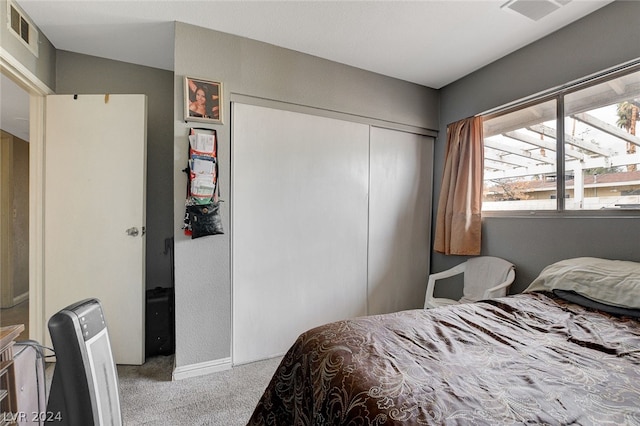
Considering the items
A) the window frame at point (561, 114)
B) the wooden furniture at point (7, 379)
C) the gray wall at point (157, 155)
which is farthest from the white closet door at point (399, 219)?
the wooden furniture at point (7, 379)

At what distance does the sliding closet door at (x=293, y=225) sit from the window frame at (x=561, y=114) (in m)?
1.29

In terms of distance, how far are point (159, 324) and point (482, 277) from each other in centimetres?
283

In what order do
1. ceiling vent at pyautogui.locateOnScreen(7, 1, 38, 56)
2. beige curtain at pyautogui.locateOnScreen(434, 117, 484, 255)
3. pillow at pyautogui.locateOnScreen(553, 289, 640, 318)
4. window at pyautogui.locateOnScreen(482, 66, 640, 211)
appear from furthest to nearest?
beige curtain at pyautogui.locateOnScreen(434, 117, 484, 255) < window at pyautogui.locateOnScreen(482, 66, 640, 211) < ceiling vent at pyautogui.locateOnScreen(7, 1, 38, 56) < pillow at pyautogui.locateOnScreen(553, 289, 640, 318)

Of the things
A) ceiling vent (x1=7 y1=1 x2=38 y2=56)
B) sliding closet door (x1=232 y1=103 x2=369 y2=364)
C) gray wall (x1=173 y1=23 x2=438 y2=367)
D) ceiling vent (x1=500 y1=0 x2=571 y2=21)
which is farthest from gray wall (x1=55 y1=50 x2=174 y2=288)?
ceiling vent (x1=500 y1=0 x2=571 y2=21)

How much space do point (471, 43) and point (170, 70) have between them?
8.80 feet

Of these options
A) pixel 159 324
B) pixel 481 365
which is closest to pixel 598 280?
pixel 481 365

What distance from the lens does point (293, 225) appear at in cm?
258

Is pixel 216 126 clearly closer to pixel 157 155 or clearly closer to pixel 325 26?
pixel 157 155

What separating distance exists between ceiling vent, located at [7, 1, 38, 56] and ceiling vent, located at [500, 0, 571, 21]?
314cm

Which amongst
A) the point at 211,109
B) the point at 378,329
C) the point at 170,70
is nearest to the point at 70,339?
the point at 378,329

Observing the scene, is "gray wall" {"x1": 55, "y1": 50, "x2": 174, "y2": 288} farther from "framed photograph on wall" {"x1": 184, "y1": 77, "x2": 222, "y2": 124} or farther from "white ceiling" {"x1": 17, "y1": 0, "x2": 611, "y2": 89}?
"framed photograph on wall" {"x1": 184, "y1": 77, "x2": 222, "y2": 124}

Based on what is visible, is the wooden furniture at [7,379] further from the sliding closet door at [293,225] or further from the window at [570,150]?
the window at [570,150]

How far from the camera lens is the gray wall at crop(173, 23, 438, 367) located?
2.15m

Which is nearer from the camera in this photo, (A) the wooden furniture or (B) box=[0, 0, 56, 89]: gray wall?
(A) the wooden furniture
